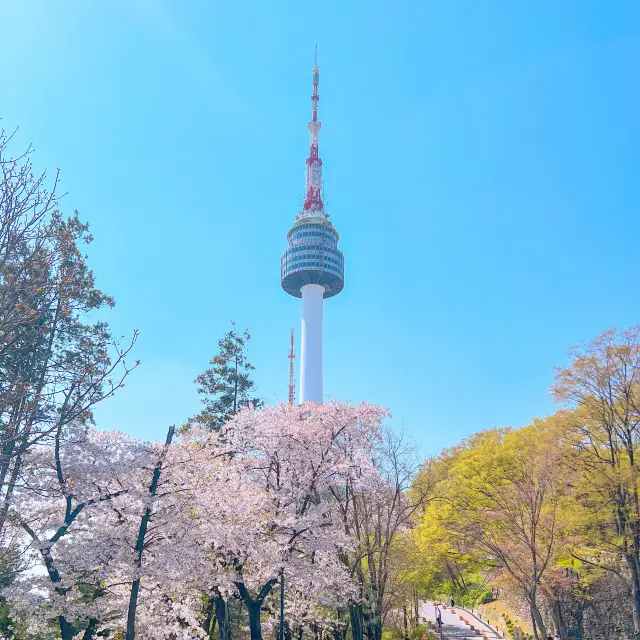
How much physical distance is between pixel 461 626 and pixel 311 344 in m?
59.8

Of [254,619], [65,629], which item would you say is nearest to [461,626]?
[254,619]

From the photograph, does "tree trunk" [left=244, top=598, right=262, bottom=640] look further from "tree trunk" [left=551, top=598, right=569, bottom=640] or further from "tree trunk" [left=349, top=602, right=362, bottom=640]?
"tree trunk" [left=551, top=598, right=569, bottom=640]

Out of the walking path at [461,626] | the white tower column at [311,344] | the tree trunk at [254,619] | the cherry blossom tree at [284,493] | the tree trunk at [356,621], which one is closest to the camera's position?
the cherry blossom tree at [284,493]

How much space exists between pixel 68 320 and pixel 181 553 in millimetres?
10240

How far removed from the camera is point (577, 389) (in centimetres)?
2494

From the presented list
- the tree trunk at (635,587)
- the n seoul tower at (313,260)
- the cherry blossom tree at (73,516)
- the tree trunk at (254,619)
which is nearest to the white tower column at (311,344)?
the n seoul tower at (313,260)

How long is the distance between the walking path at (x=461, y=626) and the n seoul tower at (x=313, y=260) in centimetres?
4981

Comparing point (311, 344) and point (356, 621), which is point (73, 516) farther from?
point (311, 344)

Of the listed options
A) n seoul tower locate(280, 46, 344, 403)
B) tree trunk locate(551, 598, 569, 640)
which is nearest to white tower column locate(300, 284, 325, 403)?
n seoul tower locate(280, 46, 344, 403)

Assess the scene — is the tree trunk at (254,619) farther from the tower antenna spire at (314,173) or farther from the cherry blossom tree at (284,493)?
the tower antenna spire at (314,173)

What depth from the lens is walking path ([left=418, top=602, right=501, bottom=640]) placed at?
32369 mm

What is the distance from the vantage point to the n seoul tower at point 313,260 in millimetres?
93062

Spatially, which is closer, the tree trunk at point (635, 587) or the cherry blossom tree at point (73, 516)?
the cherry blossom tree at point (73, 516)

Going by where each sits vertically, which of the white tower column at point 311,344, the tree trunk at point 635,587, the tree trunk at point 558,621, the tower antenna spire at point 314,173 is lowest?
the tree trunk at point 558,621
